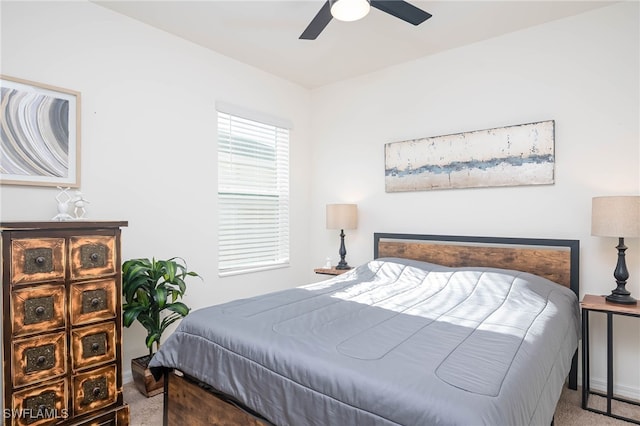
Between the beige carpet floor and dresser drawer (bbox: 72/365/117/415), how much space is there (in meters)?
0.25

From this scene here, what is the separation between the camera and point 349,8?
6.75 ft

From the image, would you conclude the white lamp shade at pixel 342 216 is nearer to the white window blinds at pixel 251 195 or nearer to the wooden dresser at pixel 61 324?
the white window blinds at pixel 251 195

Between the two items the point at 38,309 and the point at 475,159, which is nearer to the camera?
the point at 38,309

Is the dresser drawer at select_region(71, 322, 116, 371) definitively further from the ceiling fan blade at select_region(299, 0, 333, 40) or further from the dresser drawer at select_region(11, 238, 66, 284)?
the ceiling fan blade at select_region(299, 0, 333, 40)

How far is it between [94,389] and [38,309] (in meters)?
0.57

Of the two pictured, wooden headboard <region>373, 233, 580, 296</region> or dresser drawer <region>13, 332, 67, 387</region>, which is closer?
dresser drawer <region>13, 332, 67, 387</region>

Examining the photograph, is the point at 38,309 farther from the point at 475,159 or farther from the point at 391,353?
the point at 475,159

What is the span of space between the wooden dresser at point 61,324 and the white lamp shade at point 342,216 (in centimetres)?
208

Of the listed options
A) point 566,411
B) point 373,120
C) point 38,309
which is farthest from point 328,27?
point 566,411

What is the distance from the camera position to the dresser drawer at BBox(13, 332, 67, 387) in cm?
179

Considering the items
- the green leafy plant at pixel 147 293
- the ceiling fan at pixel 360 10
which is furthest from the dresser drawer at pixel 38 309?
the ceiling fan at pixel 360 10

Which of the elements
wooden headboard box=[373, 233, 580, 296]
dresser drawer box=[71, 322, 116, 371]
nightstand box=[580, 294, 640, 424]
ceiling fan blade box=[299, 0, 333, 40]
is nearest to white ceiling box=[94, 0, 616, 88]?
ceiling fan blade box=[299, 0, 333, 40]

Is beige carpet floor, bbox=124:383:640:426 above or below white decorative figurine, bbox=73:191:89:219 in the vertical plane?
below

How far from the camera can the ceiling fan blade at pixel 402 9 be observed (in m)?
2.07
